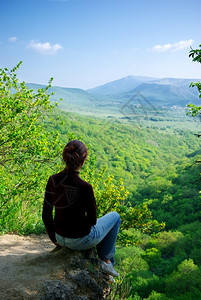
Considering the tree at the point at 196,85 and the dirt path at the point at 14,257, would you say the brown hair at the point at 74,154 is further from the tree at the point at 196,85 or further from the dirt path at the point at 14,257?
the tree at the point at 196,85

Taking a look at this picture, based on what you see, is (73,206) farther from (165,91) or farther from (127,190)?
(165,91)

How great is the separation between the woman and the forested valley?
0.69 meters

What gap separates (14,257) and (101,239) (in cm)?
126

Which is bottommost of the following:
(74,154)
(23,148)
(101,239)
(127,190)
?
(127,190)

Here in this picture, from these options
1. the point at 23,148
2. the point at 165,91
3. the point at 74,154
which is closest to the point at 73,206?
the point at 74,154

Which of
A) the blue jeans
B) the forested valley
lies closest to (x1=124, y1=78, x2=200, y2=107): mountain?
the forested valley

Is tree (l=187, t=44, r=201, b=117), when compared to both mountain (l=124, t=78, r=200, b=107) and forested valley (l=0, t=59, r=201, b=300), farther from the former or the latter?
mountain (l=124, t=78, r=200, b=107)

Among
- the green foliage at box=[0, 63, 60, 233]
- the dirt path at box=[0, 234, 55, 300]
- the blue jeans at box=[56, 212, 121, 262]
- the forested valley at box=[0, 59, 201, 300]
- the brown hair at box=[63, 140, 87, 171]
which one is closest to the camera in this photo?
the dirt path at box=[0, 234, 55, 300]

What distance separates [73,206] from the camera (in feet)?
9.11

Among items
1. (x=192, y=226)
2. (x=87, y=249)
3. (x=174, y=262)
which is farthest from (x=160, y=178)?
(x=87, y=249)

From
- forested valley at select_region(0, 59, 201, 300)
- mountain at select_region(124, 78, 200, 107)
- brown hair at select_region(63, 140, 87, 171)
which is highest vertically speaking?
mountain at select_region(124, 78, 200, 107)

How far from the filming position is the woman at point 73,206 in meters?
2.76

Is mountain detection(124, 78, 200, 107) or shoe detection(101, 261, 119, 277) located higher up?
mountain detection(124, 78, 200, 107)

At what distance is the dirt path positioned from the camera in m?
2.58
